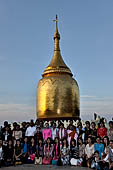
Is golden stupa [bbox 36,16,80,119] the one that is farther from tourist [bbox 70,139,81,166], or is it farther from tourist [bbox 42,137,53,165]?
tourist [bbox 70,139,81,166]

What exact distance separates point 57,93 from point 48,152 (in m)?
12.8

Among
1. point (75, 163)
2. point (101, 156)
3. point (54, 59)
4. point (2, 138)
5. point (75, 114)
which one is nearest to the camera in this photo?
point (101, 156)

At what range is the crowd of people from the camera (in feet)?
34.1

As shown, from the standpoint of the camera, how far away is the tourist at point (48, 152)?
436 inches

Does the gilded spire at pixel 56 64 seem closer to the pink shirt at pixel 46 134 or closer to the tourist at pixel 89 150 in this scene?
the pink shirt at pixel 46 134

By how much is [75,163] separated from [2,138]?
3327 millimetres

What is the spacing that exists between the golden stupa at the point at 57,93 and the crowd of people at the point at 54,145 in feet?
36.5

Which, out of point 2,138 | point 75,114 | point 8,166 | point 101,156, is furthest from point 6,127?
point 75,114

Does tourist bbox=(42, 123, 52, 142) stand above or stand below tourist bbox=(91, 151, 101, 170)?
above

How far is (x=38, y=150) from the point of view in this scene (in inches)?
443

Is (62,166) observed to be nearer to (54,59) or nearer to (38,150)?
(38,150)

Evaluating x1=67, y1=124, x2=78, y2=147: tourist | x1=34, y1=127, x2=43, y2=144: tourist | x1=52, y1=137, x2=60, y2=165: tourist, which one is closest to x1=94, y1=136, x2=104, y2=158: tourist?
x1=67, y1=124, x2=78, y2=147: tourist

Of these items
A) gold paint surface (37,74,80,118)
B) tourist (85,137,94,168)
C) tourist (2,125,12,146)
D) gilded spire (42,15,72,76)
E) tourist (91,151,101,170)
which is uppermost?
gilded spire (42,15,72,76)

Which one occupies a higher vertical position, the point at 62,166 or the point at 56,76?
the point at 56,76
